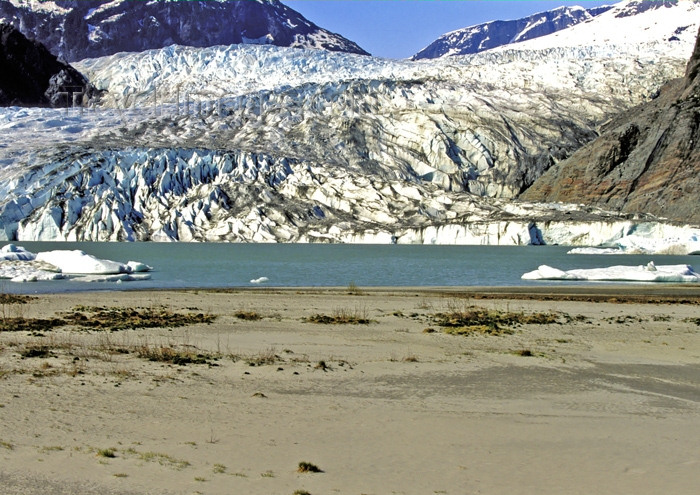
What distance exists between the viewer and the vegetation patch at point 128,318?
52.9 ft

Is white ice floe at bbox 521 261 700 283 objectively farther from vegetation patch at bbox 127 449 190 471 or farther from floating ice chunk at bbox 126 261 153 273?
vegetation patch at bbox 127 449 190 471

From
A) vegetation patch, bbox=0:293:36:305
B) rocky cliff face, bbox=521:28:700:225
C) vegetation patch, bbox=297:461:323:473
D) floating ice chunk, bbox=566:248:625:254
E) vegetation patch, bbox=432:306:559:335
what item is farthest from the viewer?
rocky cliff face, bbox=521:28:700:225

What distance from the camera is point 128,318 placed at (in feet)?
57.8

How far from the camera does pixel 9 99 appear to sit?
150 metres

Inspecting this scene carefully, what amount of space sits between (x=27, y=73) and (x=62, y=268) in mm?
135902

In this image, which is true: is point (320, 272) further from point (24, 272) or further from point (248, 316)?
point (248, 316)

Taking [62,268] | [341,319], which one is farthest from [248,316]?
[62,268]

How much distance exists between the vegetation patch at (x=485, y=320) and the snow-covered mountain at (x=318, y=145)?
56.7 metres

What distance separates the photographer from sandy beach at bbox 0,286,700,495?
6.51m

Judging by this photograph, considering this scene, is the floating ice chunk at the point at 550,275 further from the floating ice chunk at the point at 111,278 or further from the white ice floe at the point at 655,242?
the white ice floe at the point at 655,242

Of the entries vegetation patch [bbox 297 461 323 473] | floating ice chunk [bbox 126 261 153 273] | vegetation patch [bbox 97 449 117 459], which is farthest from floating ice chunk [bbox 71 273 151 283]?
vegetation patch [bbox 297 461 323 473]

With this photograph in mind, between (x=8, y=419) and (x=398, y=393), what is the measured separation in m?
4.81

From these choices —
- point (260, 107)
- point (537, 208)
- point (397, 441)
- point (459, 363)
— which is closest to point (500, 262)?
point (537, 208)

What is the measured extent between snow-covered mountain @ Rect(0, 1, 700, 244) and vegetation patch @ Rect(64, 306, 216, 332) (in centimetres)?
6164
